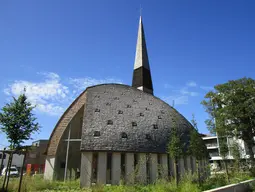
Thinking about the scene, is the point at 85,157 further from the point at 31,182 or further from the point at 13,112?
the point at 13,112

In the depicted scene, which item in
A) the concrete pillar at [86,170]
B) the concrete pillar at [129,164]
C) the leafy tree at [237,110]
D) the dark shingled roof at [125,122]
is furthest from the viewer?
the leafy tree at [237,110]

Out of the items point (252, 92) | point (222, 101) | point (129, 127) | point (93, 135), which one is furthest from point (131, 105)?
point (252, 92)

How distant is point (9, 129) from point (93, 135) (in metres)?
8.25

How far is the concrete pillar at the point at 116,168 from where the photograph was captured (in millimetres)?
17750

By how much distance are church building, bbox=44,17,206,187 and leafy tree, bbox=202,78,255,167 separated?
6.09m

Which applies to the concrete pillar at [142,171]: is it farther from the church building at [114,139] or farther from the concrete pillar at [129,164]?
the concrete pillar at [129,164]

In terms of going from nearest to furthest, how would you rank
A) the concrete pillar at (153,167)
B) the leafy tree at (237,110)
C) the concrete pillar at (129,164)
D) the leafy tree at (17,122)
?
1. the leafy tree at (17,122)
2. the concrete pillar at (129,164)
3. the concrete pillar at (153,167)
4. the leafy tree at (237,110)

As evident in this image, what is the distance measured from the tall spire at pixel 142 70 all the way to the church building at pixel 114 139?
249 inches

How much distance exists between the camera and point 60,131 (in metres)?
22.3

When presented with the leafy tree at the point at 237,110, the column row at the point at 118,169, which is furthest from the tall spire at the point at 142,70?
the column row at the point at 118,169

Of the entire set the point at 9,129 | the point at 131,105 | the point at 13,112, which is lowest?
the point at 9,129

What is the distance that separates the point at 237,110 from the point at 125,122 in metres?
15.6

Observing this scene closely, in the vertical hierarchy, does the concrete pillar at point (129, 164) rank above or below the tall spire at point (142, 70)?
below

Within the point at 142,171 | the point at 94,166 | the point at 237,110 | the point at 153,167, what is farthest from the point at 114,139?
the point at 237,110
